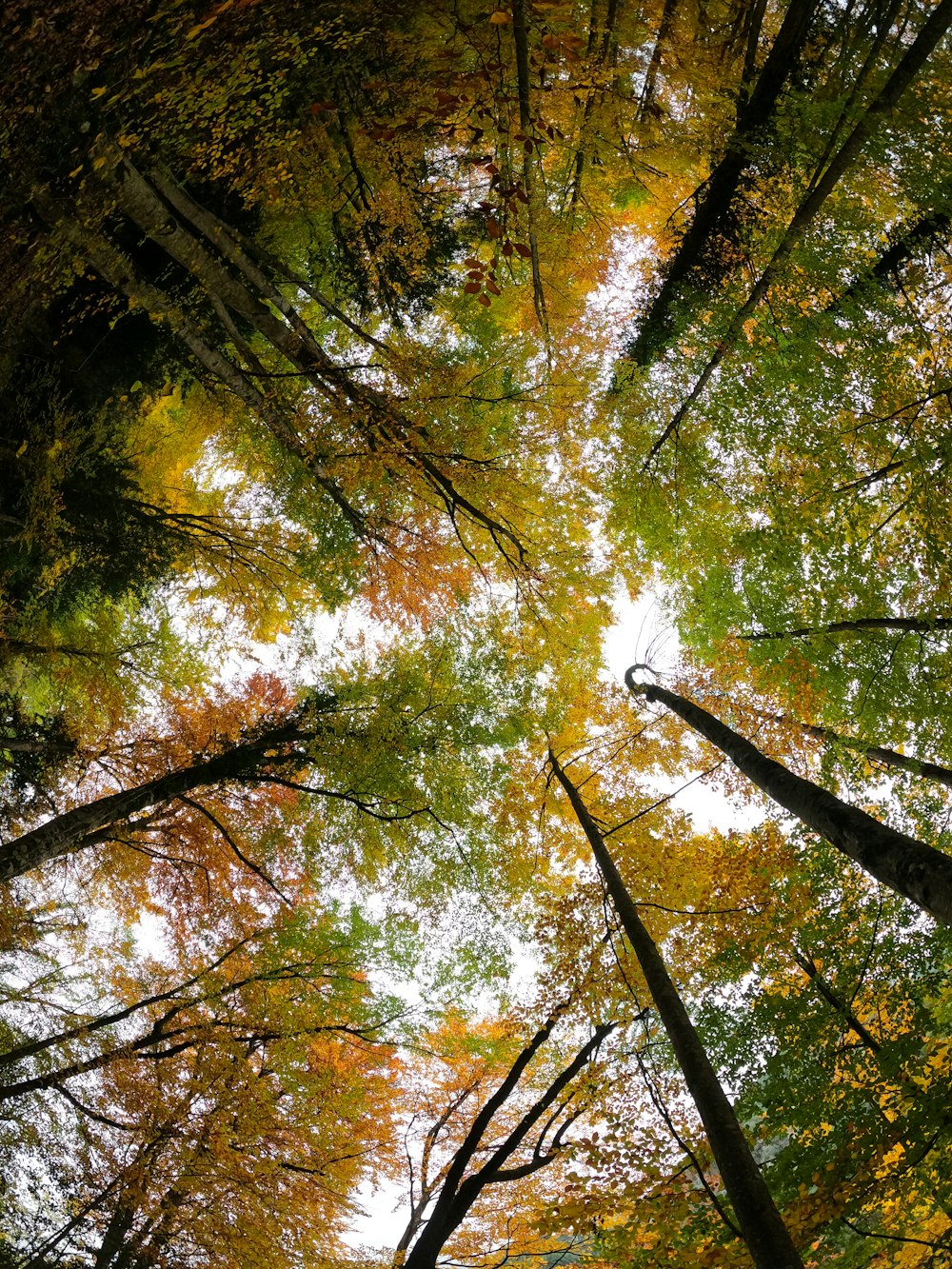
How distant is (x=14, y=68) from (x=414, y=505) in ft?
18.3

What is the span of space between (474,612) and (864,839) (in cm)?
658

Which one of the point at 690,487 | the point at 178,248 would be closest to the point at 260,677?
the point at 178,248

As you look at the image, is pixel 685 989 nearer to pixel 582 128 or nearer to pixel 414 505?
pixel 414 505

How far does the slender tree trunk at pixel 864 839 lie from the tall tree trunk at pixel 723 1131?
158 cm

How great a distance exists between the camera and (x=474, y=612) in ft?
32.2

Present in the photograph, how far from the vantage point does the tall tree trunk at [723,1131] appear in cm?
312

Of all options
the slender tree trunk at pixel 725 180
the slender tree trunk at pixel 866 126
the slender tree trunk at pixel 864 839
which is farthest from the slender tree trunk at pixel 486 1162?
the slender tree trunk at pixel 725 180

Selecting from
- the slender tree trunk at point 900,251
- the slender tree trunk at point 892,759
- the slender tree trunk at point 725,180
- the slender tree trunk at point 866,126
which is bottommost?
the slender tree trunk at point 892,759

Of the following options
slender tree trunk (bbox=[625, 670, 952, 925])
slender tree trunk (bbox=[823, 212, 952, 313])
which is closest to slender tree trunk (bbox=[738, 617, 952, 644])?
slender tree trunk (bbox=[625, 670, 952, 925])

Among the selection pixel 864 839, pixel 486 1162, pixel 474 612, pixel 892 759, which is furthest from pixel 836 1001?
pixel 474 612

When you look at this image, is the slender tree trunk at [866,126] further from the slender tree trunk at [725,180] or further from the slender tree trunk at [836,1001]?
the slender tree trunk at [836,1001]

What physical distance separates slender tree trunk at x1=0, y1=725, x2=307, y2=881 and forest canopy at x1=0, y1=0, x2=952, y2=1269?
0.06 metres

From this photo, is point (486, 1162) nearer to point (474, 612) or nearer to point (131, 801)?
point (131, 801)

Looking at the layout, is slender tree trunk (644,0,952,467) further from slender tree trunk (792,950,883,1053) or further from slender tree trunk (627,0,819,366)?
slender tree trunk (792,950,883,1053)
